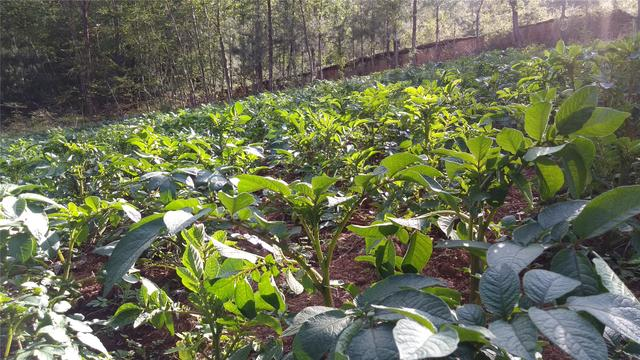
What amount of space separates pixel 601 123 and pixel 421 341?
0.63 metres

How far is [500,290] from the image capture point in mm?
650

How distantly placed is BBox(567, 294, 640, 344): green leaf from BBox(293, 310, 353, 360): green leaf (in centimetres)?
32

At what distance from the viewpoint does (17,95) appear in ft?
112

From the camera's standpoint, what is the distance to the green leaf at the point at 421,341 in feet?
1.53

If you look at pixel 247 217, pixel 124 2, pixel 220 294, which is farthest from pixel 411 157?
pixel 124 2


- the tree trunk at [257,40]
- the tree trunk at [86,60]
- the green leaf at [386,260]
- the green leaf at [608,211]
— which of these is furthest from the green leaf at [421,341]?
the tree trunk at [257,40]

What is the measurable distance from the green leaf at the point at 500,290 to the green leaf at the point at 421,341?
144 mm

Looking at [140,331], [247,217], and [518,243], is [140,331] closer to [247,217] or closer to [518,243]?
[247,217]

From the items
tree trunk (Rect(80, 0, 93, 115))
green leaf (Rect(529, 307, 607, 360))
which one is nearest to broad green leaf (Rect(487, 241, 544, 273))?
green leaf (Rect(529, 307, 607, 360))

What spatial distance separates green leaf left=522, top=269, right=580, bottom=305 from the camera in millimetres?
598

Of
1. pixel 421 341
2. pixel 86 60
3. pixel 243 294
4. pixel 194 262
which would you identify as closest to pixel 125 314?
pixel 194 262

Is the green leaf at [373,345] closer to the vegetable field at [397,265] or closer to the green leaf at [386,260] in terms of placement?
the vegetable field at [397,265]

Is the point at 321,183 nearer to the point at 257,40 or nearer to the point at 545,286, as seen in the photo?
the point at 545,286

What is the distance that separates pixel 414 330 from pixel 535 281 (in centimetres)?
24
